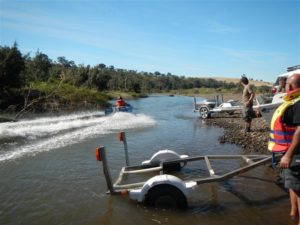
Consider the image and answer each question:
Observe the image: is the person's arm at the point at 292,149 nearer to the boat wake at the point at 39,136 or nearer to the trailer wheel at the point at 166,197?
the trailer wheel at the point at 166,197

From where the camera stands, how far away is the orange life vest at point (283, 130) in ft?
14.7

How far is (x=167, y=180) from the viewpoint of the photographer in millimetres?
5691

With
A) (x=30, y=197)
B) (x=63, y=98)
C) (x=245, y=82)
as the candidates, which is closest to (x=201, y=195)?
(x=30, y=197)

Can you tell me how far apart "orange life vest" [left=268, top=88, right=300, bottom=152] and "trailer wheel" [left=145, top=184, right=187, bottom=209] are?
2039 millimetres

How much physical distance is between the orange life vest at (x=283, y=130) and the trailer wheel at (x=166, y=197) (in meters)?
2.04

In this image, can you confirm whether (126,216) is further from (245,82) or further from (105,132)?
(105,132)

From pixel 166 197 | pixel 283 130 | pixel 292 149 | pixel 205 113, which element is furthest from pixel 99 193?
pixel 205 113

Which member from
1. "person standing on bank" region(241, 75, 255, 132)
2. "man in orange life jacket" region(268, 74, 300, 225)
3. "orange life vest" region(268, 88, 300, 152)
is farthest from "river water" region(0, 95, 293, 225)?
"person standing on bank" region(241, 75, 255, 132)

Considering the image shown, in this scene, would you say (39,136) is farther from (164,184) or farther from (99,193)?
(164,184)

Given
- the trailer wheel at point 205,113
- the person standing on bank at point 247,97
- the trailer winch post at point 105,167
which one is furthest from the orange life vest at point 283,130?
the trailer wheel at point 205,113

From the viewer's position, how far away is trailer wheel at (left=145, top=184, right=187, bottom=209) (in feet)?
18.9

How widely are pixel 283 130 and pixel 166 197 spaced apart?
258 cm

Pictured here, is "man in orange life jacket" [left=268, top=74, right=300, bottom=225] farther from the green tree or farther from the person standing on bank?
the green tree

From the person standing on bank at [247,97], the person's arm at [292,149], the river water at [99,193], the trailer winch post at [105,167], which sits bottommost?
the river water at [99,193]
